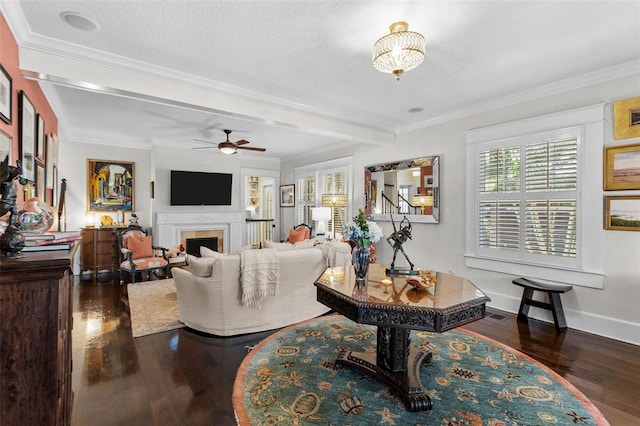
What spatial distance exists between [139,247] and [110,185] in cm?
178

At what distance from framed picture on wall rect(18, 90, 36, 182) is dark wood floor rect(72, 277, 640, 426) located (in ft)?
5.53

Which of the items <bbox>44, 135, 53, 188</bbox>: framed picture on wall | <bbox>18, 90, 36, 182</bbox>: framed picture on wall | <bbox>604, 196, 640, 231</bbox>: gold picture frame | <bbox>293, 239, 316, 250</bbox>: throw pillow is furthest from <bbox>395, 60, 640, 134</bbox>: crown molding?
<bbox>44, 135, 53, 188</bbox>: framed picture on wall

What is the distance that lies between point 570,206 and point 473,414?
2692 millimetres

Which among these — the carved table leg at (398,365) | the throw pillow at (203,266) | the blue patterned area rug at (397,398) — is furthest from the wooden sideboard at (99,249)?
the carved table leg at (398,365)

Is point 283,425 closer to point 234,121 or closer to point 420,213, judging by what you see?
point 420,213

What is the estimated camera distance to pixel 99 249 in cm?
556

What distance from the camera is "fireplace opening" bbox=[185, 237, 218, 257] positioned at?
22.2ft

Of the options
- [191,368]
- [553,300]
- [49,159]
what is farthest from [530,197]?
[49,159]

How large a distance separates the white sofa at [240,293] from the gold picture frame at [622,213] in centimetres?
277

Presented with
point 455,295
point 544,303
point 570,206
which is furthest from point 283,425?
point 570,206

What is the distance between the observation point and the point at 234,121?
4.89m

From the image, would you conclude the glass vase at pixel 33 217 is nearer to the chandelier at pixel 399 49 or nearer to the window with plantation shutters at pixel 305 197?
the chandelier at pixel 399 49

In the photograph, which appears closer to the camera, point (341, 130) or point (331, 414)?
point (331, 414)

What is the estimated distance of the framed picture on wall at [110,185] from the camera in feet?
19.7
